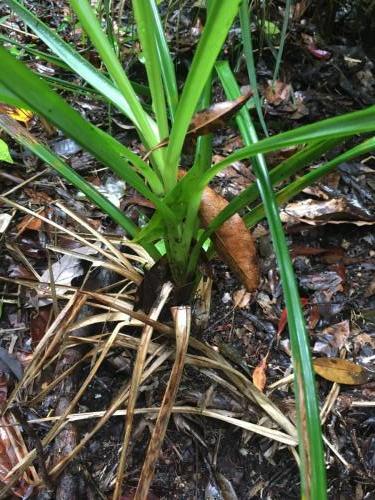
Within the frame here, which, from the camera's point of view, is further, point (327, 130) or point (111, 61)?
point (111, 61)

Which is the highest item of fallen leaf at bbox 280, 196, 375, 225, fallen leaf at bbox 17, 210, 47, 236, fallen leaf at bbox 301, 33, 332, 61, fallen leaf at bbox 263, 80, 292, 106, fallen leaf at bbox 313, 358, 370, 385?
fallen leaf at bbox 301, 33, 332, 61

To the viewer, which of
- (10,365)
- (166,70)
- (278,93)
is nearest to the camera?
(166,70)

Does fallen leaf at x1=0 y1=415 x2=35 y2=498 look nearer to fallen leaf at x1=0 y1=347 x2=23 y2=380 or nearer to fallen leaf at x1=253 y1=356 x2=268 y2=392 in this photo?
fallen leaf at x1=0 y1=347 x2=23 y2=380

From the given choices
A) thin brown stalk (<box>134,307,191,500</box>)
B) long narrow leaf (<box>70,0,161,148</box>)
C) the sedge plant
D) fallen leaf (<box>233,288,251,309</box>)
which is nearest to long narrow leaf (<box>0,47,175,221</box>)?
the sedge plant

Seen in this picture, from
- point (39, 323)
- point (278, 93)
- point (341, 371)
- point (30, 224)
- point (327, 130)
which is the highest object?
point (327, 130)

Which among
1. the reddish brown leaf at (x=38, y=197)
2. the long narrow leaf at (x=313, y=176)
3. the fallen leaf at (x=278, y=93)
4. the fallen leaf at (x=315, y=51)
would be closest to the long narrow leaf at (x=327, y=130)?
the long narrow leaf at (x=313, y=176)

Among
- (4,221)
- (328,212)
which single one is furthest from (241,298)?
(4,221)

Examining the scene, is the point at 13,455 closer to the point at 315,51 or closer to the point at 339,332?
the point at 339,332
